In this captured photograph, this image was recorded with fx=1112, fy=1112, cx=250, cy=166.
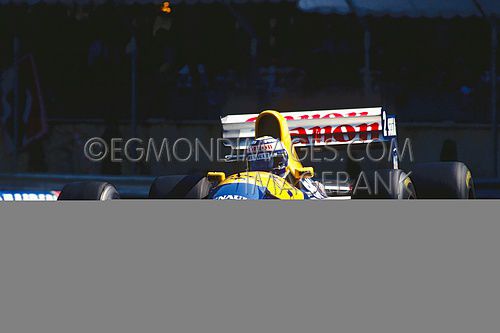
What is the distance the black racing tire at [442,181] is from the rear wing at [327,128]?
0.56 metres

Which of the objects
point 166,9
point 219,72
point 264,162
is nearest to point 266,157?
point 264,162

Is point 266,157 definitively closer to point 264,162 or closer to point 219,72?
point 264,162

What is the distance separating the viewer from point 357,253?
4.52 meters

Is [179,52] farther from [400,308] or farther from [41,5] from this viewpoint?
[400,308]

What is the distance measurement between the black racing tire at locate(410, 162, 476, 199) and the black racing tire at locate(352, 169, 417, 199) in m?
0.92

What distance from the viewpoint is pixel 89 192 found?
910 centimetres

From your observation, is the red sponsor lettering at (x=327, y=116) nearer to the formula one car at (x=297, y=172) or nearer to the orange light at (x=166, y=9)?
the formula one car at (x=297, y=172)

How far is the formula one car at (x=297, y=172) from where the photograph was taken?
8.58 m

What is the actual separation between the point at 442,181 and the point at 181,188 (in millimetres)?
2282

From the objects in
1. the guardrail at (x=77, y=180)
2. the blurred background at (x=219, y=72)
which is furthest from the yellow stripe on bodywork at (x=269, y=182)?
the blurred background at (x=219, y=72)

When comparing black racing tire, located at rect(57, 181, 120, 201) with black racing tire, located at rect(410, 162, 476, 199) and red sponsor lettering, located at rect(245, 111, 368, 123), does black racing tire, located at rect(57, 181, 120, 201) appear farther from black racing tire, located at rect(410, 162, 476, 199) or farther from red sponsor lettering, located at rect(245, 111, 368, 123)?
black racing tire, located at rect(410, 162, 476, 199)

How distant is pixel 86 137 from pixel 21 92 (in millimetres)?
1352

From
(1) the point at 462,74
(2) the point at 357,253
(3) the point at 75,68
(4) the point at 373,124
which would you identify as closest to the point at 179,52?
(3) the point at 75,68

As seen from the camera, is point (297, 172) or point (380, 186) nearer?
point (380, 186)
